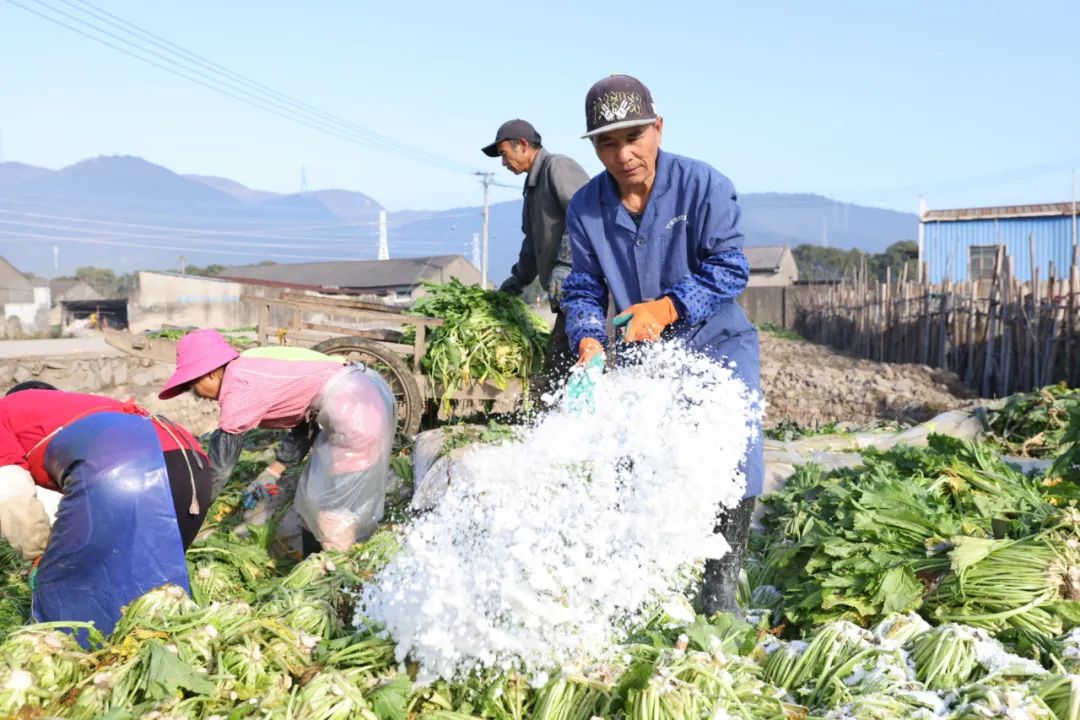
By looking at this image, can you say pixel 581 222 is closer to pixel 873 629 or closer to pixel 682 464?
pixel 682 464

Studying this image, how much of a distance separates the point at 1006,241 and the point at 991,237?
43cm

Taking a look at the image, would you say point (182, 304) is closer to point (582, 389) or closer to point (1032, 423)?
point (1032, 423)

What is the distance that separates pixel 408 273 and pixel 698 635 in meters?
43.1

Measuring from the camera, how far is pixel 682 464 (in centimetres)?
211

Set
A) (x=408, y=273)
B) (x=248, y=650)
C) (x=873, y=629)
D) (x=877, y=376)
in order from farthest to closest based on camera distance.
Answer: (x=408, y=273) → (x=877, y=376) → (x=873, y=629) → (x=248, y=650)

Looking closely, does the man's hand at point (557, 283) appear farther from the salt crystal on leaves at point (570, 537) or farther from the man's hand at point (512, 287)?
the salt crystal on leaves at point (570, 537)

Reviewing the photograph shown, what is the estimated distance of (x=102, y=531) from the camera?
3020 millimetres

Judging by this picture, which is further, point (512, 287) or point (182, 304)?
point (182, 304)

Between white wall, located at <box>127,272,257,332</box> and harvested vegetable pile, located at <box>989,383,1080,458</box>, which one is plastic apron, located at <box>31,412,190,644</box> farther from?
white wall, located at <box>127,272,257,332</box>

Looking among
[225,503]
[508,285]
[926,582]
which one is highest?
[508,285]

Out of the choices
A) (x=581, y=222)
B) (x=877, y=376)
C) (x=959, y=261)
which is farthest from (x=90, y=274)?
(x=581, y=222)

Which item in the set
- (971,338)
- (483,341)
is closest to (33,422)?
(483,341)

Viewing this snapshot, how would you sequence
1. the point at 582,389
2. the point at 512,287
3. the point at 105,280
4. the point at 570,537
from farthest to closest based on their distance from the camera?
the point at 105,280 < the point at 512,287 < the point at 582,389 < the point at 570,537

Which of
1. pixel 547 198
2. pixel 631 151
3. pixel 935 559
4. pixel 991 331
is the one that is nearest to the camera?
pixel 631 151
